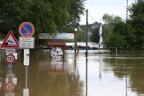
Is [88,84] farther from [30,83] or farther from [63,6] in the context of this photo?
[63,6]

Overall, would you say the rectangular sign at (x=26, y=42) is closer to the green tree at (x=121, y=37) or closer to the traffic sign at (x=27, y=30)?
the traffic sign at (x=27, y=30)

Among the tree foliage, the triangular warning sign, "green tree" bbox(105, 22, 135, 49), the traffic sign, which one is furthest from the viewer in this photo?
"green tree" bbox(105, 22, 135, 49)

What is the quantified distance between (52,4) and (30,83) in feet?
73.3

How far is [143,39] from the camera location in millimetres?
67438

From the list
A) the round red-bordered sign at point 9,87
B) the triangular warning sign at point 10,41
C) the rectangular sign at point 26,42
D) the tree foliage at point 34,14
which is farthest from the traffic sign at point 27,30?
the tree foliage at point 34,14

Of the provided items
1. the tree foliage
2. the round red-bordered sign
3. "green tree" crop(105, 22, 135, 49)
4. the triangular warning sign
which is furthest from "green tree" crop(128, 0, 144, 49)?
the round red-bordered sign

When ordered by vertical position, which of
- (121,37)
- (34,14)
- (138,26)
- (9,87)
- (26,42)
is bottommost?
(9,87)

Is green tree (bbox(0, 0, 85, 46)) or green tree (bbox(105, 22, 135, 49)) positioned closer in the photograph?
green tree (bbox(0, 0, 85, 46))

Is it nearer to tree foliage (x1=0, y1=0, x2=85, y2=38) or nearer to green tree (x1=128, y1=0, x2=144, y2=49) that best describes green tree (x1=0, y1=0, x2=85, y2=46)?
tree foliage (x1=0, y1=0, x2=85, y2=38)

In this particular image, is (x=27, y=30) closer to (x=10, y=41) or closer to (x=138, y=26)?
(x=10, y=41)

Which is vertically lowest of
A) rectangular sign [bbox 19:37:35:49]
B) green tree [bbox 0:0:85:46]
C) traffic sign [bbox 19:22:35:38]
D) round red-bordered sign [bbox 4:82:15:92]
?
round red-bordered sign [bbox 4:82:15:92]

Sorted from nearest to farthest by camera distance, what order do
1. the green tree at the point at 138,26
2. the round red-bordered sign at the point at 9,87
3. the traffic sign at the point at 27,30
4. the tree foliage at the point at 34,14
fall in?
1. the round red-bordered sign at the point at 9,87
2. the traffic sign at the point at 27,30
3. the tree foliage at the point at 34,14
4. the green tree at the point at 138,26

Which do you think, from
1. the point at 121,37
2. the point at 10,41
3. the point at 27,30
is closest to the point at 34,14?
the point at 10,41

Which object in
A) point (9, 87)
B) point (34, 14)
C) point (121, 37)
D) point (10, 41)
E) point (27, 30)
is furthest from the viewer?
point (121, 37)
